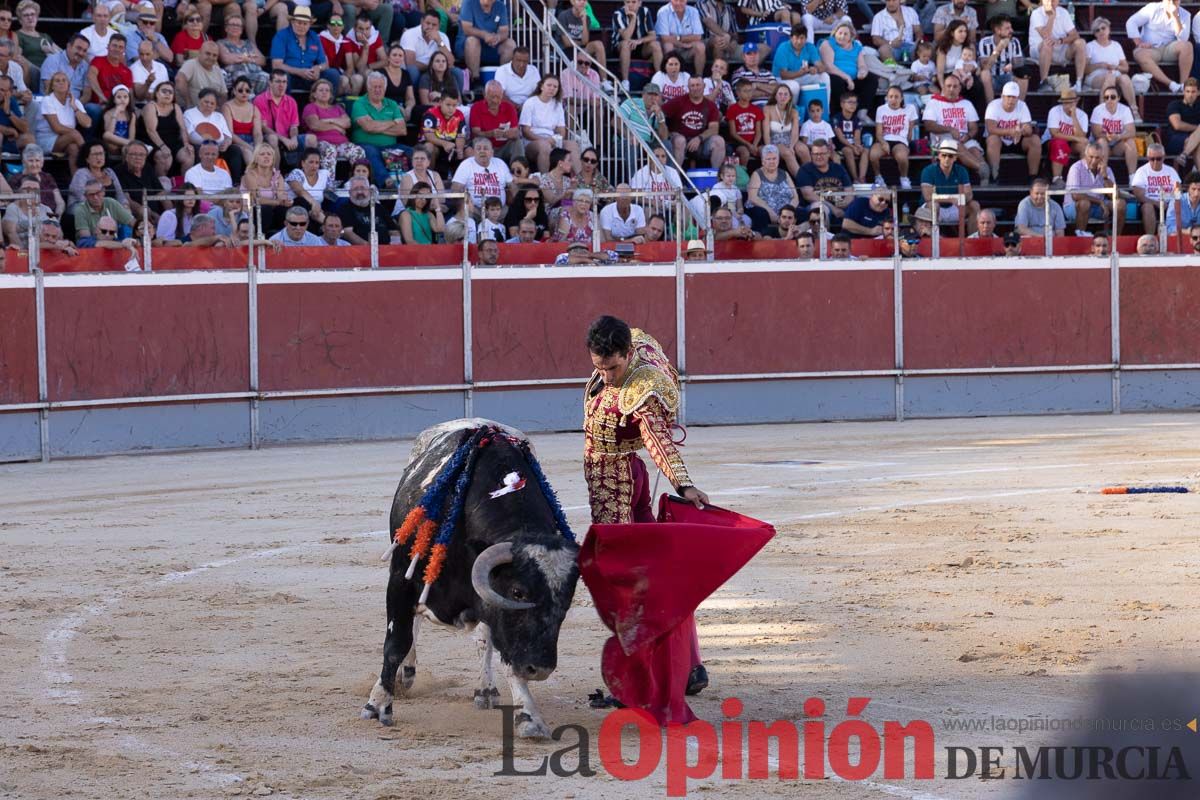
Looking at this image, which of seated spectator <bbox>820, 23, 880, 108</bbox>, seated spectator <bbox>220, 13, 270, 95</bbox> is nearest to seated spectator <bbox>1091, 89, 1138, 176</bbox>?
seated spectator <bbox>820, 23, 880, 108</bbox>

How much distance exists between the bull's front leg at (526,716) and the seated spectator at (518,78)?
11034 millimetres

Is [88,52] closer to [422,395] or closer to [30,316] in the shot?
[30,316]

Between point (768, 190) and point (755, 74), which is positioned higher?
point (755, 74)

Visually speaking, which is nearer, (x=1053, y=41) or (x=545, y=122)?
(x=545, y=122)

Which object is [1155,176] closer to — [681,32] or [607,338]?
[681,32]

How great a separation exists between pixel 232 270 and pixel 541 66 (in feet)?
14.9

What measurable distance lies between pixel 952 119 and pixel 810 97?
1.41 metres

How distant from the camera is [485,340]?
13727mm

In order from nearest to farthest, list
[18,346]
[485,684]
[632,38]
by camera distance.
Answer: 1. [485,684]
2. [18,346]
3. [632,38]

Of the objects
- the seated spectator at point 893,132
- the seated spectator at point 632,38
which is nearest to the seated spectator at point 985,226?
the seated spectator at point 893,132

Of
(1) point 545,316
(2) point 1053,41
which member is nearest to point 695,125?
(1) point 545,316

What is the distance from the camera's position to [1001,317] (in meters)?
14.9

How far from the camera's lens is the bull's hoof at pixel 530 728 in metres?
4.91

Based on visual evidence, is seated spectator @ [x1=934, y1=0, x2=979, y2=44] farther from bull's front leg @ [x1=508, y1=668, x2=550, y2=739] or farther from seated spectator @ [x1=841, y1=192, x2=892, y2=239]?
bull's front leg @ [x1=508, y1=668, x2=550, y2=739]
